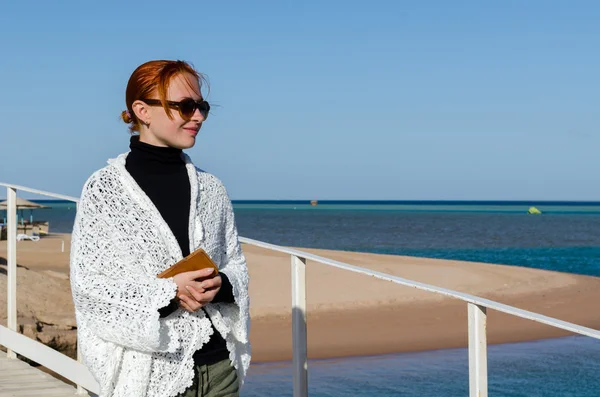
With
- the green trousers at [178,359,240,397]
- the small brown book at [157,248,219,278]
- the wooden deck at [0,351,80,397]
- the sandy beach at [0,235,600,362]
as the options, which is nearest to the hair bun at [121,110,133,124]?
the small brown book at [157,248,219,278]

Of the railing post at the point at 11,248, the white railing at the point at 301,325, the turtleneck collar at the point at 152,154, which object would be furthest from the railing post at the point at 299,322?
the railing post at the point at 11,248

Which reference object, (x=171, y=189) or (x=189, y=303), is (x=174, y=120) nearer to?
(x=171, y=189)

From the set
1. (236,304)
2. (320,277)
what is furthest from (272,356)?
(236,304)

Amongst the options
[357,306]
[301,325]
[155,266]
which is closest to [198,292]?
[155,266]

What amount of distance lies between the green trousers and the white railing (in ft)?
2.21

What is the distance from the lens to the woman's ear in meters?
2.14

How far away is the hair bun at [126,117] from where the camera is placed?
2.21 meters

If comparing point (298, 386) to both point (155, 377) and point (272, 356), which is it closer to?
point (155, 377)

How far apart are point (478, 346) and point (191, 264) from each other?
951 mm

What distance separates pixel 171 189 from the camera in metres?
2.15

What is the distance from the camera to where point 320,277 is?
18500 mm

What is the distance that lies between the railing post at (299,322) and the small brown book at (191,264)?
1219 mm

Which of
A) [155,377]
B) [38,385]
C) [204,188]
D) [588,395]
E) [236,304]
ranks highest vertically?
[204,188]

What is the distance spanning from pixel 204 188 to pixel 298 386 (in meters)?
1.30
